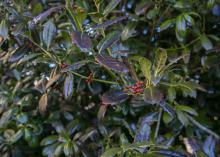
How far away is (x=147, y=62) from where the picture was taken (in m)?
1.19

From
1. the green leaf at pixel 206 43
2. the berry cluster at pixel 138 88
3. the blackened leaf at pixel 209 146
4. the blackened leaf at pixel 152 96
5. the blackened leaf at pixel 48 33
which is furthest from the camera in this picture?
the green leaf at pixel 206 43

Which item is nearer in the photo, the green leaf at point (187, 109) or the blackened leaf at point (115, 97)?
the blackened leaf at point (115, 97)

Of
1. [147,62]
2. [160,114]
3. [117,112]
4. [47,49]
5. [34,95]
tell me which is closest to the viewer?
[147,62]

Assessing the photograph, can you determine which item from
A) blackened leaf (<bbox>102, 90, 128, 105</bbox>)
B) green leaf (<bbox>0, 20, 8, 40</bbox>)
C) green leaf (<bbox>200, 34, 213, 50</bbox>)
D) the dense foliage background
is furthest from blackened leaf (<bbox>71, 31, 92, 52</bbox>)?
green leaf (<bbox>200, 34, 213, 50</bbox>)

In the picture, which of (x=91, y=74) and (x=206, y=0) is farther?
(x=206, y=0)

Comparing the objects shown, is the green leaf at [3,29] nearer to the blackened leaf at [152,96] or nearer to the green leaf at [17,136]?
→ the green leaf at [17,136]

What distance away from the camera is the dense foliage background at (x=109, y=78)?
4.18 ft

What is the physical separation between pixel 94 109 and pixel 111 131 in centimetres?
24

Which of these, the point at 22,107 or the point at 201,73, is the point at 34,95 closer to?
the point at 22,107

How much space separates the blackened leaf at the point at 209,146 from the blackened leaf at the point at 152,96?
42 cm

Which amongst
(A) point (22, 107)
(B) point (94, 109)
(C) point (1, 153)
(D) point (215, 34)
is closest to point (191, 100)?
(D) point (215, 34)

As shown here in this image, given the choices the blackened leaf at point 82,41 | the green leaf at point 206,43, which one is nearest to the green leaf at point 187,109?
the green leaf at point 206,43

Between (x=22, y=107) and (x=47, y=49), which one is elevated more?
(x=47, y=49)

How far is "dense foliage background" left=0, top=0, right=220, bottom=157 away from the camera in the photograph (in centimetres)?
127
